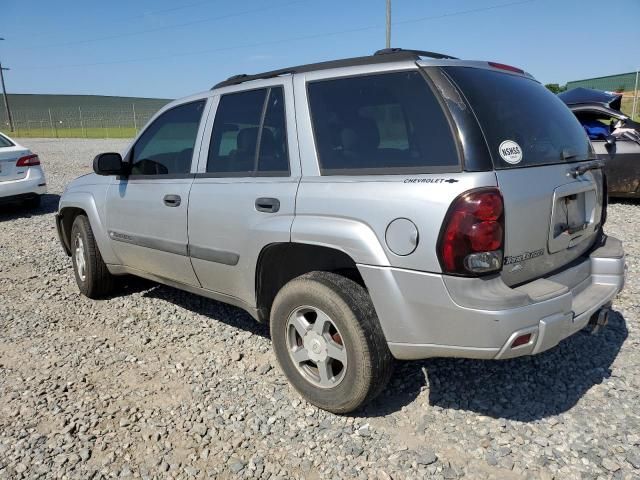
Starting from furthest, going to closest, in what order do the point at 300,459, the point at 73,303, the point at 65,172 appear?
1. the point at 65,172
2. the point at 73,303
3. the point at 300,459

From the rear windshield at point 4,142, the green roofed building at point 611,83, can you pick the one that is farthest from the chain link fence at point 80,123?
the rear windshield at point 4,142

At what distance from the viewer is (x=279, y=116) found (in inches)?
121

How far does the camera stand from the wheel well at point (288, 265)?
2.87 metres

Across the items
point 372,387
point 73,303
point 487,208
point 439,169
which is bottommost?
point 73,303

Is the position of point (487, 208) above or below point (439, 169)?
below

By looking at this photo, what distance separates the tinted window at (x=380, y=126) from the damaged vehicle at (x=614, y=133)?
19.5ft

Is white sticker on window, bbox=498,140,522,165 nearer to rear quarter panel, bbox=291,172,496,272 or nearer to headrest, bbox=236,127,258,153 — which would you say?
rear quarter panel, bbox=291,172,496,272

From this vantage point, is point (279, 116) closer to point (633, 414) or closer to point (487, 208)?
point (487, 208)

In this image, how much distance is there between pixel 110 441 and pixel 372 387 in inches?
56.4

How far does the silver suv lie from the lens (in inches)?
90.0

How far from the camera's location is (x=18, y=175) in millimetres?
8781

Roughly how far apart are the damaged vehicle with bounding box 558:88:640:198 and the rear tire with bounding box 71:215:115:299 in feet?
22.0

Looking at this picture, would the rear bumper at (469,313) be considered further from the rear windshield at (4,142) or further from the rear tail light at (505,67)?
the rear windshield at (4,142)

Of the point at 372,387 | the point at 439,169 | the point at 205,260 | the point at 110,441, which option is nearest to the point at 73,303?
the point at 205,260
